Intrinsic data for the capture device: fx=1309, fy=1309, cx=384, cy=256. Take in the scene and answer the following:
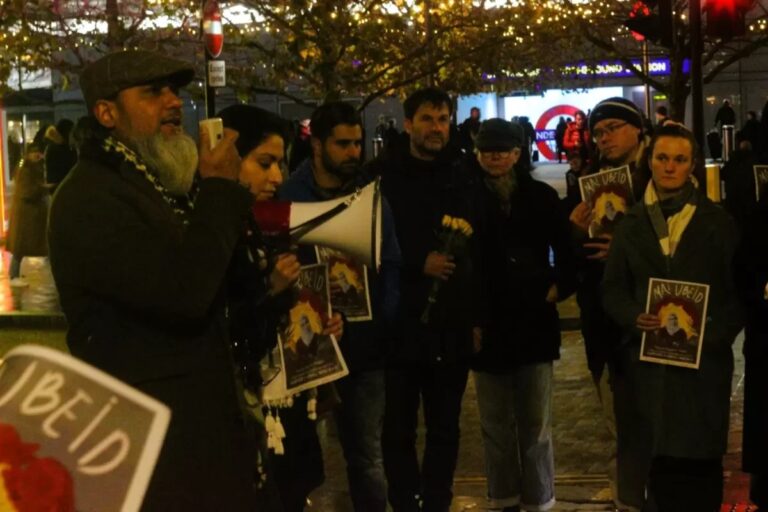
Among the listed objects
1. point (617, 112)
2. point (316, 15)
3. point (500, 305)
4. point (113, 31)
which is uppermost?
point (113, 31)

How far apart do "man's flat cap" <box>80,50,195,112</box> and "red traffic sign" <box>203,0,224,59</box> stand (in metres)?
10.4

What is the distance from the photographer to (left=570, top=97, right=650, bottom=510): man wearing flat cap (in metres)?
6.23

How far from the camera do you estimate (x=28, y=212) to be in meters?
17.4

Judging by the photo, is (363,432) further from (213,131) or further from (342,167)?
(213,131)

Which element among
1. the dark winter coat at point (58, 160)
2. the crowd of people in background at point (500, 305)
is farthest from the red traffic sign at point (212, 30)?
the crowd of people in background at point (500, 305)

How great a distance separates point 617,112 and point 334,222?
6.90 feet

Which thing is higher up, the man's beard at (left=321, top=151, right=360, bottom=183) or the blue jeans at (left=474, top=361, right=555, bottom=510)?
the man's beard at (left=321, top=151, right=360, bottom=183)

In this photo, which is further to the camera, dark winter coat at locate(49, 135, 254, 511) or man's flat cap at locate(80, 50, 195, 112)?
man's flat cap at locate(80, 50, 195, 112)

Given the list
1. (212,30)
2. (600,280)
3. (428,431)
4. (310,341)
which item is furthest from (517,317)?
(212,30)

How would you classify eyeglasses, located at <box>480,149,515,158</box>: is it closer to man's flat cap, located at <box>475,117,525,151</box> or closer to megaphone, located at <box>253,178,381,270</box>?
man's flat cap, located at <box>475,117,525,151</box>

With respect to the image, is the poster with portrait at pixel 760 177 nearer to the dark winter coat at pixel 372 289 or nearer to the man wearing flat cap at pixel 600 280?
the man wearing flat cap at pixel 600 280

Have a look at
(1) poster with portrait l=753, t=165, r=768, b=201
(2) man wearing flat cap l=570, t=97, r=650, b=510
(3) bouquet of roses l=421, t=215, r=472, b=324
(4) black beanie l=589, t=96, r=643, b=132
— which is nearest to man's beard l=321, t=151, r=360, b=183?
(3) bouquet of roses l=421, t=215, r=472, b=324

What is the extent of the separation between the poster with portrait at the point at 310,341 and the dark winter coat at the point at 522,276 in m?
1.23

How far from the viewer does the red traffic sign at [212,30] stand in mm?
13734
